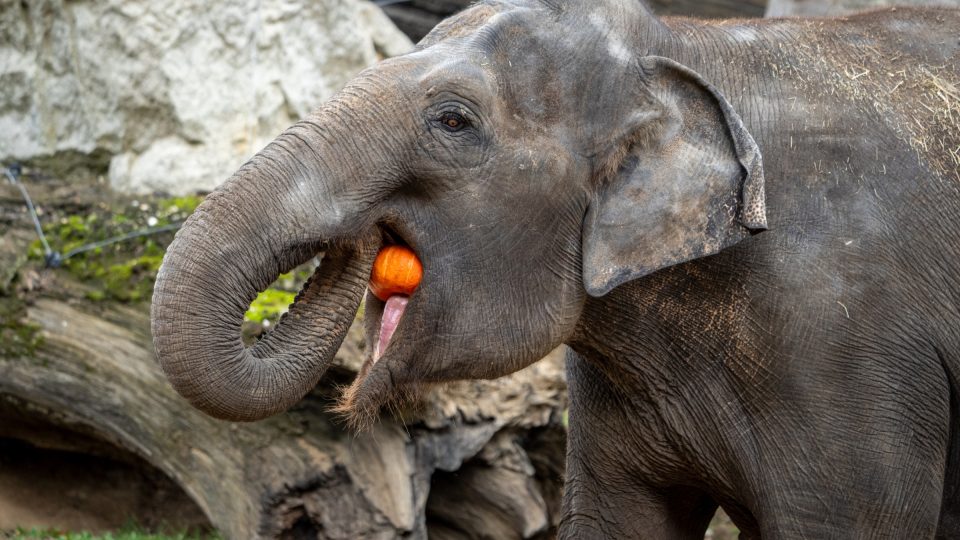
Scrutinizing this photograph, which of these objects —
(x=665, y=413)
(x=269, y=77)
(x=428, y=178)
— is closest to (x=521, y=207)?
(x=428, y=178)

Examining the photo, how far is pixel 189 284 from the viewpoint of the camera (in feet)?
10.2

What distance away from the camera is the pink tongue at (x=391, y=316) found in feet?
11.8

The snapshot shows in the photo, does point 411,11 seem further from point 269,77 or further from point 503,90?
point 503,90

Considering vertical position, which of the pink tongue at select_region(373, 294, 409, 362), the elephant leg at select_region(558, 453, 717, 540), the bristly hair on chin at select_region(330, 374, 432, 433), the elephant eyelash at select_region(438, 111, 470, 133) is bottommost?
the elephant leg at select_region(558, 453, 717, 540)

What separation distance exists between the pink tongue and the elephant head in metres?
0.04

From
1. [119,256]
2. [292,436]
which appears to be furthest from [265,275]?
[119,256]

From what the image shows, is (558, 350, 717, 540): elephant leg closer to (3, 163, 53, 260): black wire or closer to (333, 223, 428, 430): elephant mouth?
(333, 223, 428, 430): elephant mouth

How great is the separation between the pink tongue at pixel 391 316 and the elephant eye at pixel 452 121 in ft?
1.52

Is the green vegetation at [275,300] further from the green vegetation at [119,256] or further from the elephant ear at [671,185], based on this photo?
the elephant ear at [671,185]

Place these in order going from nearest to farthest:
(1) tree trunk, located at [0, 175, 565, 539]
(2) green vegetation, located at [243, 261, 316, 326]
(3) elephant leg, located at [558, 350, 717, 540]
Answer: (3) elephant leg, located at [558, 350, 717, 540]
(1) tree trunk, located at [0, 175, 565, 539]
(2) green vegetation, located at [243, 261, 316, 326]

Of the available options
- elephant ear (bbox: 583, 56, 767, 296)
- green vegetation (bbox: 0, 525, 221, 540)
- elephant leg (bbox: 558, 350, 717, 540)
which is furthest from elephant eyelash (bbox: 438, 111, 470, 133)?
green vegetation (bbox: 0, 525, 221, 540)

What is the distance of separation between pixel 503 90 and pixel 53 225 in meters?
3.43

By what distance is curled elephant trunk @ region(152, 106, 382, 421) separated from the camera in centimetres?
313

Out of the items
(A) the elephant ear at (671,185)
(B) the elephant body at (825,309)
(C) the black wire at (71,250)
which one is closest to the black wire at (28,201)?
(C) the black wire at (71,250)
